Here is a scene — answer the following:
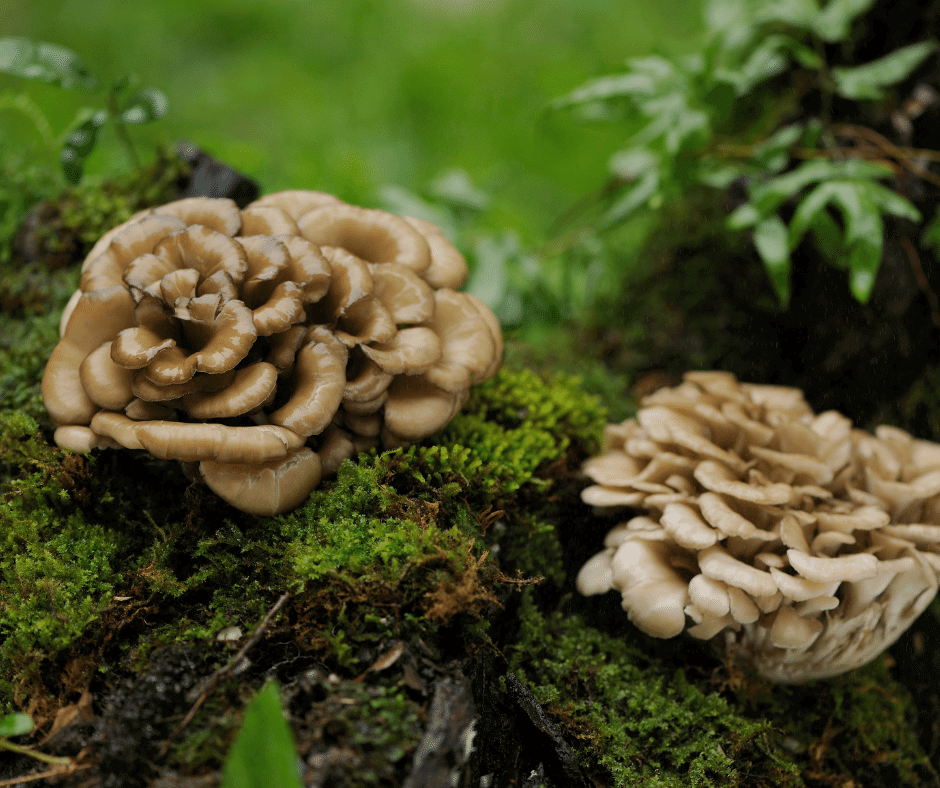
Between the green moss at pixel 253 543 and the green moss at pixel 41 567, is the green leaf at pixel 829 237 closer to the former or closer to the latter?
the green moss at pixel 253 543

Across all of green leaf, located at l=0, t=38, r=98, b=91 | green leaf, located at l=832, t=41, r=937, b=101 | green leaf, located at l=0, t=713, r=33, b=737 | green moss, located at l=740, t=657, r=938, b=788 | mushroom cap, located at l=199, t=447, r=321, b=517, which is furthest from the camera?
green leaf, located at l=832, t=41, r=937, b=101

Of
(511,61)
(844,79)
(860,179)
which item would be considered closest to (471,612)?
(860,179)

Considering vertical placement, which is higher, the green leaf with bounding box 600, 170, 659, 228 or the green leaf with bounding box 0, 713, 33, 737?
the green leaf with bounding box 600, 170, 659, 228

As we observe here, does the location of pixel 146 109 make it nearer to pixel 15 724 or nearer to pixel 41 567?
pixel 41 567

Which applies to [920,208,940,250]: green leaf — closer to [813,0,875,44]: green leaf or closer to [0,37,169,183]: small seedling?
→ [813,0,875,44]: green leaf

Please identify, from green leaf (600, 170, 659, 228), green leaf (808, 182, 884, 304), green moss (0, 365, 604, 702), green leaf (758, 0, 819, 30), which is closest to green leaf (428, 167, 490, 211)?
green leaf (600, 170, 659, 228)

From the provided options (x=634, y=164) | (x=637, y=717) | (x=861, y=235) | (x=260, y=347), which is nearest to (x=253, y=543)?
(x=260, y=347)

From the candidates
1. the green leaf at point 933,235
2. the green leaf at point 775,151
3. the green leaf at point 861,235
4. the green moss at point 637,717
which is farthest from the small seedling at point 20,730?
the green leaf at point 933,235

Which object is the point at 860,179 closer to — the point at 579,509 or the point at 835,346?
the point at 835,346
